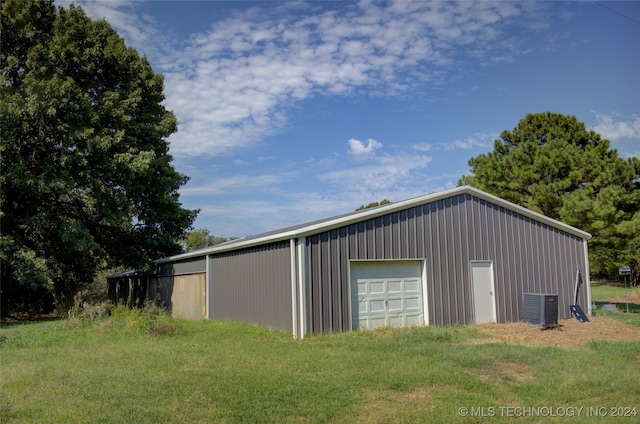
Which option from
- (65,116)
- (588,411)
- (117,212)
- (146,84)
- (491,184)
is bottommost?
(588,411)

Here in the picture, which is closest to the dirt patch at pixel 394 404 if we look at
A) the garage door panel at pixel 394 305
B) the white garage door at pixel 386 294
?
the white garage door at pixel 386 294

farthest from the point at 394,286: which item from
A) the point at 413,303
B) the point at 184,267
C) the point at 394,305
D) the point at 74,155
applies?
the point at 74,155

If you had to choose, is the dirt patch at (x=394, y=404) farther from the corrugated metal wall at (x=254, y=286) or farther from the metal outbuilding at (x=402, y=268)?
the corrugated metal wall at (x=254, y=286)

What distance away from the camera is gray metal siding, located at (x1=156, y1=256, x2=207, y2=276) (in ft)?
56.3

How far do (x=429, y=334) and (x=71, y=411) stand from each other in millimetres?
7667

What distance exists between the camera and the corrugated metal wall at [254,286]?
11930 mm

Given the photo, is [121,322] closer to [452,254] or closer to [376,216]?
[376,216]

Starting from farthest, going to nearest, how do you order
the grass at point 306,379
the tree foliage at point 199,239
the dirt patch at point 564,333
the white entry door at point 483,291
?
the tree foliage at point 199,239
the white entry door at point 483,291
the dirt patch at point 564,333
the grass at point 306,379

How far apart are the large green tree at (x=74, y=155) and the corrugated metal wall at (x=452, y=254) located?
10676 mm

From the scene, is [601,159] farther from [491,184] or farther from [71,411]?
[71,411]

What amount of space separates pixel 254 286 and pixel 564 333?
7855 mm

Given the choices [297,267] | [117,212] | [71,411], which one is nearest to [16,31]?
[117,212]

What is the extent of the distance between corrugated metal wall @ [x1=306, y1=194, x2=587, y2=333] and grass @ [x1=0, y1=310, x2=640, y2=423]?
4.37 ft

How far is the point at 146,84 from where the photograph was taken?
2244 cm
